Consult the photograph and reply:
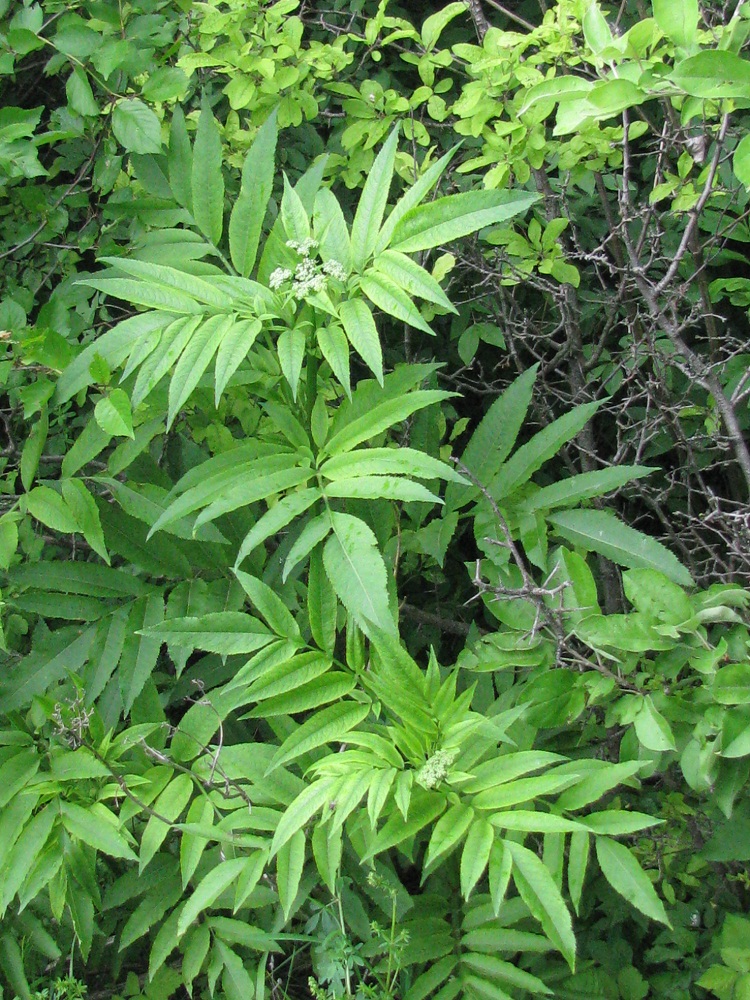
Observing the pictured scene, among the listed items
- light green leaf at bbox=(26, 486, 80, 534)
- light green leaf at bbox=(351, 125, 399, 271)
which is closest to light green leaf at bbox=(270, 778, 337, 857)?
light green leaf at bbox=(26, 486, 80, 534)

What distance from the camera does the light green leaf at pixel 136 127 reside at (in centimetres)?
207

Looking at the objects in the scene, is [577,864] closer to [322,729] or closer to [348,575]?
[322,729]

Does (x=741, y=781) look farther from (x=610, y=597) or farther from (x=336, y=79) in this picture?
(x=336, y=79)

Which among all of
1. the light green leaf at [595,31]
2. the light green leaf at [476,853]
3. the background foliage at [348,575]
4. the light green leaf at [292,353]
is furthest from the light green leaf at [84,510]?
the light green leaf at [595,31]

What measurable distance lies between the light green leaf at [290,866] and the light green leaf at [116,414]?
2.54 feet

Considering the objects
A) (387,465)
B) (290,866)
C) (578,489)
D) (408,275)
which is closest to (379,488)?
(387,465)

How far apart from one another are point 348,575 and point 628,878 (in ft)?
2.25

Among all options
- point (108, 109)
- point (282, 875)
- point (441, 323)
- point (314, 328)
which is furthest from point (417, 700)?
point (108, 109)

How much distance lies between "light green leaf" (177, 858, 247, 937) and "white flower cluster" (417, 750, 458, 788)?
15.8 inches

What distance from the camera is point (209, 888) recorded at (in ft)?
5.55

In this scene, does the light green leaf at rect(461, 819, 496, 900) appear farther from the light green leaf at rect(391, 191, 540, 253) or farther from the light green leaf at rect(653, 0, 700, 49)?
the light green leaf at rect(653, 0, 700, 49)

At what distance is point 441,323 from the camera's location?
9.20 feet

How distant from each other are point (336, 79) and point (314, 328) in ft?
3.86

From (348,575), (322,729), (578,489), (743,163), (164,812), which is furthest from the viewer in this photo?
(578,489)
